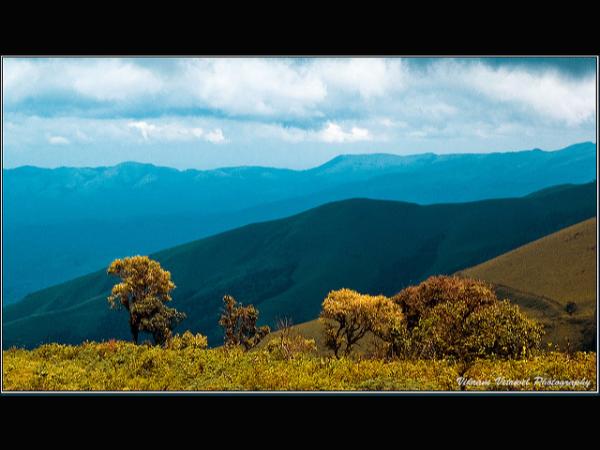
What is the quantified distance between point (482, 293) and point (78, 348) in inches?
471

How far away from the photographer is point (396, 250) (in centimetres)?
17562

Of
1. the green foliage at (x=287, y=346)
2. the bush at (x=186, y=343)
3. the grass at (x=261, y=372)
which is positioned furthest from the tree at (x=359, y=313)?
the bush at (x=186, y=343)

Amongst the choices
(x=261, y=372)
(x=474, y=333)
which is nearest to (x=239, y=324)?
(x=261, y=372)

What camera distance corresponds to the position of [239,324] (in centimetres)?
2248

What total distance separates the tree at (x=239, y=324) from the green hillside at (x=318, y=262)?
108m

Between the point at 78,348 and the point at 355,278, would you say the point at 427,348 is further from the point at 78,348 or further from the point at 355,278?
the point at 355,278

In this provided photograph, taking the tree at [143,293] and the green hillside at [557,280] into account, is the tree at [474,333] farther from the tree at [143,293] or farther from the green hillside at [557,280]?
Result: the green hillside at [557,280]

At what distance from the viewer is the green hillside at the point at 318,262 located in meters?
153

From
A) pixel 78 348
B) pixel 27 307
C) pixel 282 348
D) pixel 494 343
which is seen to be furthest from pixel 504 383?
pixel 27 307

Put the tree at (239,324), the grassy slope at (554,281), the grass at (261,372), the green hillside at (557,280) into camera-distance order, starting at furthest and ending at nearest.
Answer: the grassy slope at (554,281) → the green hillside at (557,280) → the tree at (239,324) → the grass at (261,372)

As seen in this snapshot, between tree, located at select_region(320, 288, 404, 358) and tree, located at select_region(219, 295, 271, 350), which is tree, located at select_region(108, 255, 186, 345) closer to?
tree, located at select_region(219, 295, 271, 350)

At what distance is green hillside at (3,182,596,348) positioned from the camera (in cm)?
15325

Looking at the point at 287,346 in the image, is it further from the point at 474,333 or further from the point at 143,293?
the point at 143,293

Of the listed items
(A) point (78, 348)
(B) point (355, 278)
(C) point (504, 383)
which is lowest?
(B) point (355, 278)
